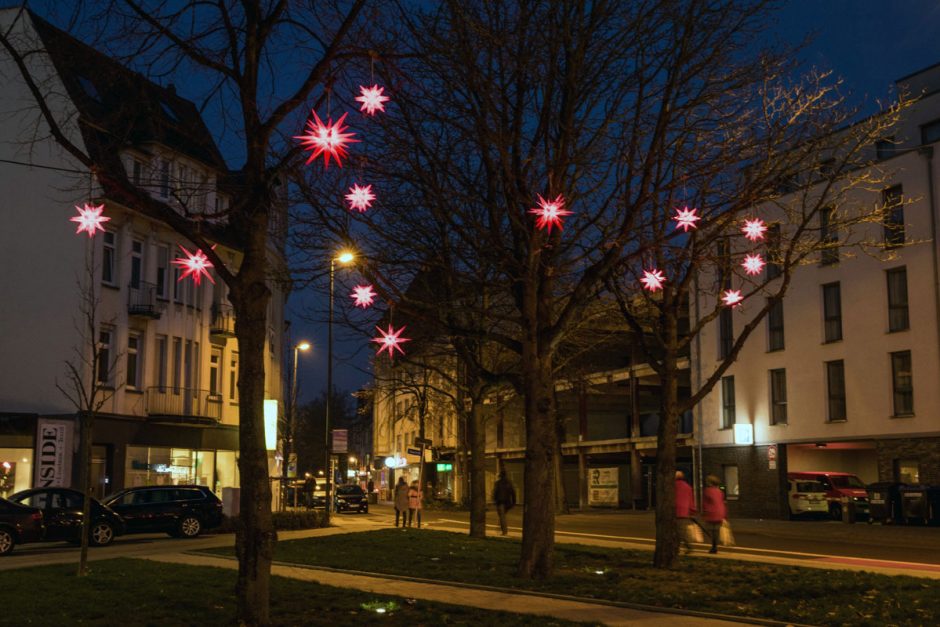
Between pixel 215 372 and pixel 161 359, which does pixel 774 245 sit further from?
pixel 215 372

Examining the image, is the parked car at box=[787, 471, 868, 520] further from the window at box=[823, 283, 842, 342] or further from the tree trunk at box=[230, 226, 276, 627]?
the tree trunk at box=[230, 226, 276, 627]

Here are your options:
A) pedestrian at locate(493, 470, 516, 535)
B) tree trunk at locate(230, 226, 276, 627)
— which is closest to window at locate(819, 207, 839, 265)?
tree trunk at locate(230, 226, 276, 627)

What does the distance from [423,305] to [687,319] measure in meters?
39.6

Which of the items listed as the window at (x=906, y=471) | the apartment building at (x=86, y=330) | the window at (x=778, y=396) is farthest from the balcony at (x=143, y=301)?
the window at (x=906, y=471)

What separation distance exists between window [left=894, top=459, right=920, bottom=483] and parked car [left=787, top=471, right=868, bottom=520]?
6.24 feet

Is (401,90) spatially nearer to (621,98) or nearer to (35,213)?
(621,98)

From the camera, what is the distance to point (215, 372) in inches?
1763

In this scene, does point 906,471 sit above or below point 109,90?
below

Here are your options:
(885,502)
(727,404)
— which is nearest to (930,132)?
(885,502)

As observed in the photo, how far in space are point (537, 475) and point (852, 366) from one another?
1148 inches

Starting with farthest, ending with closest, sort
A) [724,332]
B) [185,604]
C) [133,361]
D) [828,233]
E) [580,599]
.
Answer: [724,332] → [133,361] → [828,233] → [580,599] → [185,604]

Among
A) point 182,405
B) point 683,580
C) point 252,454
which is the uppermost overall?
point 182,405

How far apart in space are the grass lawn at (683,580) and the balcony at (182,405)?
63.8 feet

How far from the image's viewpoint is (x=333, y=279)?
19031 mm
